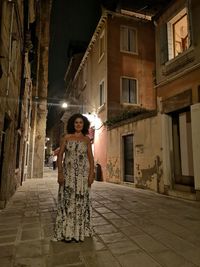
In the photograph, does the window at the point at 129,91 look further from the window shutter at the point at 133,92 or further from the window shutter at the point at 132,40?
the window shutter at the point at 132,40

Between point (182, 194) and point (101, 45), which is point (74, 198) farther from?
point (101, 45)

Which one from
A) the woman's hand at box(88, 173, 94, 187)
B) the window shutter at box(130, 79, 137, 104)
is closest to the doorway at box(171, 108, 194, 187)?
the woman's hand at box(88, 173, 94, 187)

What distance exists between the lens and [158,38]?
9367 mm

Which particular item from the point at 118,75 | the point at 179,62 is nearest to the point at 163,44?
the point at 179,62

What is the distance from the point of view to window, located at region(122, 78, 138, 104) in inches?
554

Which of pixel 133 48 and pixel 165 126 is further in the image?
pixel 133 48

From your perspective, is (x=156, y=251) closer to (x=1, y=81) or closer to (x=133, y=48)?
(x=1, y=81)

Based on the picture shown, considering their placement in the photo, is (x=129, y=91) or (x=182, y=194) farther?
(x=129, y=91)

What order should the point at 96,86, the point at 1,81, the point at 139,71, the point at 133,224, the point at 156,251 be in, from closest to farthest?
1. the point at 156,251
2. the point at 133,224
3. the point at 1,81
4. the point at 139,71
5. the point at 96,86

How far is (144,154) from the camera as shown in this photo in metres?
9.64

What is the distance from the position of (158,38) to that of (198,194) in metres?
6.58

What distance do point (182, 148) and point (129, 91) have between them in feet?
23.9

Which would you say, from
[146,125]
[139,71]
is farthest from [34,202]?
[139,71]

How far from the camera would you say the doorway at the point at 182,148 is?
7477mm
